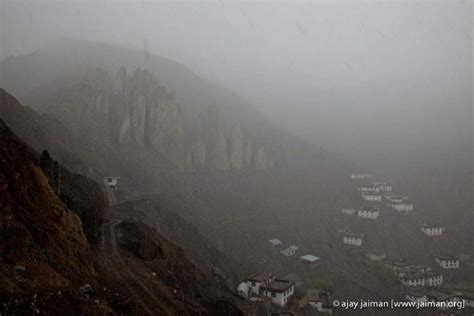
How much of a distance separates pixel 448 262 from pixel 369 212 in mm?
15187

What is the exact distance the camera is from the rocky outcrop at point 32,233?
12633 millimetres

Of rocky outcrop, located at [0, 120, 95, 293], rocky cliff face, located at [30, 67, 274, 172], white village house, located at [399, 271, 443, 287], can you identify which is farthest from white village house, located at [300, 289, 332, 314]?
rocky cliff face, located at [30, 67, 274, 172]

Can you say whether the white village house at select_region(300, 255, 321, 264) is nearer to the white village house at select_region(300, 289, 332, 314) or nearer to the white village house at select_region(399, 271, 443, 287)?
the white village house at select_region(300, 289, 332, 314)

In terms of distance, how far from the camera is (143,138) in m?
69.4

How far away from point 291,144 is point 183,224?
59454mm

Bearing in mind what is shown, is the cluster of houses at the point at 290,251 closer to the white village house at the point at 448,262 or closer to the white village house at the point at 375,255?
the white village house at the point at 375,255

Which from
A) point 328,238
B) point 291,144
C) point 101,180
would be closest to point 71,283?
point 101,180

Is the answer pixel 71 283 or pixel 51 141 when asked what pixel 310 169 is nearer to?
pixel 51 141

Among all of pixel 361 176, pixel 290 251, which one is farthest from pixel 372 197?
pixel 290 251

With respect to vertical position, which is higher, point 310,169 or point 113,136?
point 113,136

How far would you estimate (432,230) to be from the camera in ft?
206

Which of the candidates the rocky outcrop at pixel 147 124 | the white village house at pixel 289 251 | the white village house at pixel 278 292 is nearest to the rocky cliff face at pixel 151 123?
the rocky outcrop at pixel 147 124

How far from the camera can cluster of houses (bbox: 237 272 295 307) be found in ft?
120

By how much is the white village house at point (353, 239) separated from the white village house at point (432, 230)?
476 inches
